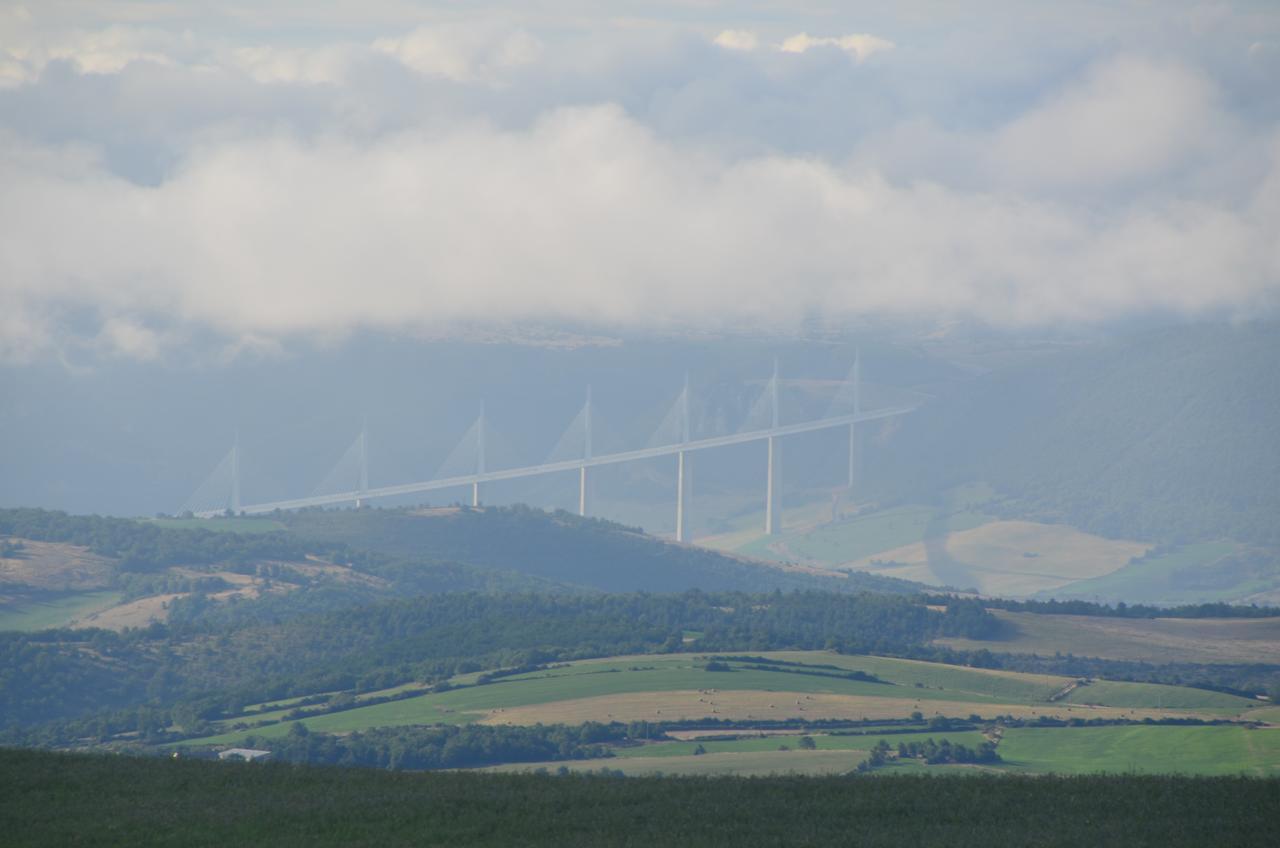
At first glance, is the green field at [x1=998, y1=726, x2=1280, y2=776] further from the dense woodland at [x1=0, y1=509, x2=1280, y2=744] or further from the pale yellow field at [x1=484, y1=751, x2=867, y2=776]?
the dense woodland at [x1=0, y1=509, x2=1280, y2=744]

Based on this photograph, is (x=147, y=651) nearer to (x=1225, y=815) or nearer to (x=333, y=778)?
(x=333, y=778)

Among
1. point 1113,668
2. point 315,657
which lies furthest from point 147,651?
point 1113,668

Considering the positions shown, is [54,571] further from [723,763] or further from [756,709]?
[723,763]

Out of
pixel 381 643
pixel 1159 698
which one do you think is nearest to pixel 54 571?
pixel 381 643

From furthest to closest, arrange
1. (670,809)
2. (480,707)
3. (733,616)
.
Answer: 1. (733,616)
2. (480,707)
3. (670,809)

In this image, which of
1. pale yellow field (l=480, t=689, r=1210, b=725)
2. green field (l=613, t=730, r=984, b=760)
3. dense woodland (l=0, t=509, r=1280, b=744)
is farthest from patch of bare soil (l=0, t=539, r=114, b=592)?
green field (l=613, t=730, r=984, b=760)

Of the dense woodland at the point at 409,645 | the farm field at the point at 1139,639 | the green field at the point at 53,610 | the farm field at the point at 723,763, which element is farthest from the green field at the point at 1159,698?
the green field at the point at 53,610
